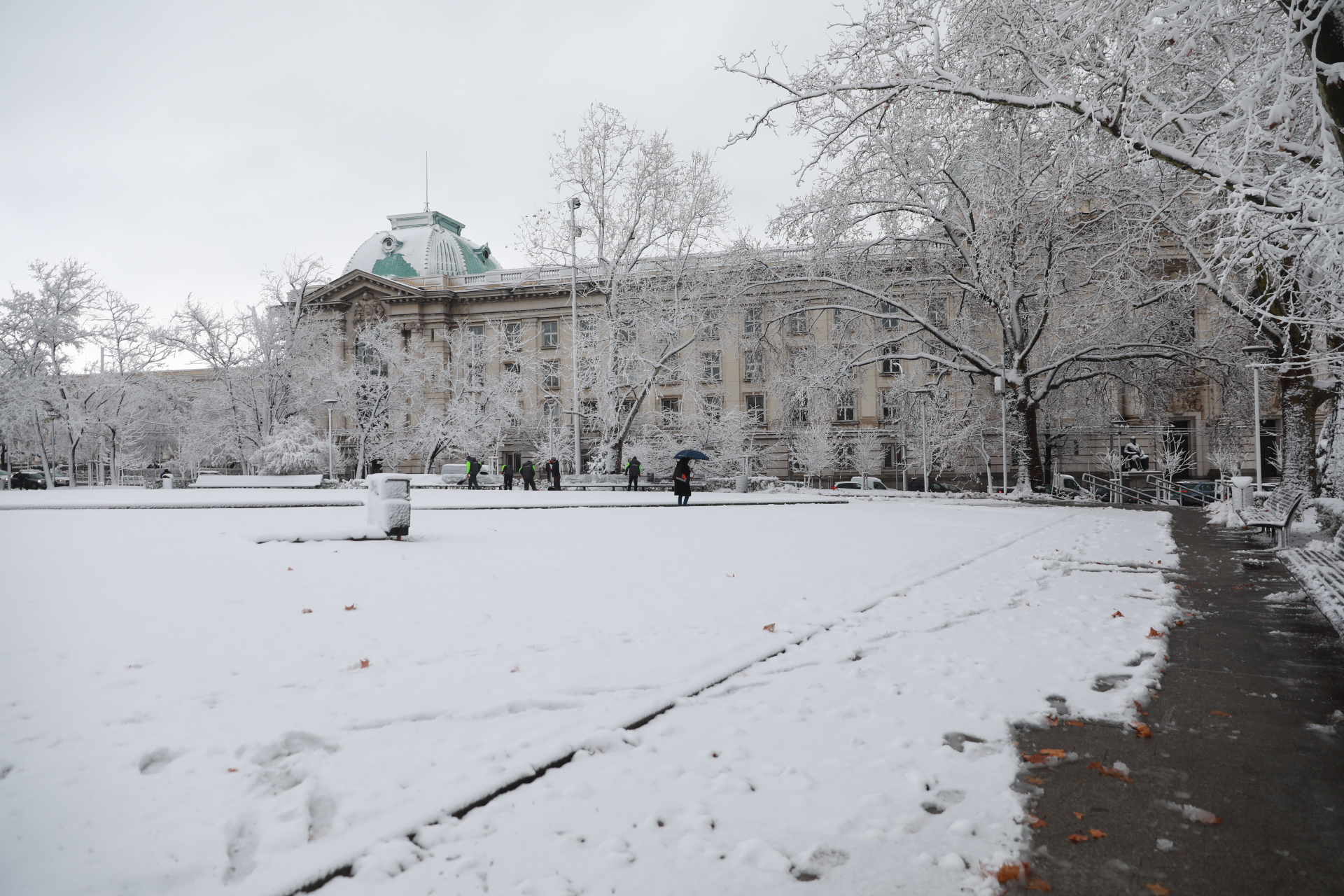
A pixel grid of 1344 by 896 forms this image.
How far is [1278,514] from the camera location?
14.8 metres

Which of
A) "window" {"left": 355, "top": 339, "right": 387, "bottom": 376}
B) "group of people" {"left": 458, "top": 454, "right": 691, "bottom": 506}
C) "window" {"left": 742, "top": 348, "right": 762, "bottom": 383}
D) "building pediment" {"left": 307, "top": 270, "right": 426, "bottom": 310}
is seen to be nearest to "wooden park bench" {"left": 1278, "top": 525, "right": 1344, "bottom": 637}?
"group of people" {"left": 458, "top": 454, "right": 691, "bottom": 506}

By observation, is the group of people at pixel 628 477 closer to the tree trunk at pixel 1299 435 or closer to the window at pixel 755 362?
the window at pixel 755 362

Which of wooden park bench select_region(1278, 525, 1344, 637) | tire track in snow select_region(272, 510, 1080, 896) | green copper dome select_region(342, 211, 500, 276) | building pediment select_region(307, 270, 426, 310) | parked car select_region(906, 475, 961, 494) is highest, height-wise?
green copper dome select_region(342, 211, 500, 276)

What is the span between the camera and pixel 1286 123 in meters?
8.90

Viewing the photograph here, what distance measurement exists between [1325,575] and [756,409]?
44.3 metres

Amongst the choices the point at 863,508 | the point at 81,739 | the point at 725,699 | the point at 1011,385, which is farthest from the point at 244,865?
the point at 1011,385

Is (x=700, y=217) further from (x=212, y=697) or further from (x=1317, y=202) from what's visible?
(x=212, y=697)

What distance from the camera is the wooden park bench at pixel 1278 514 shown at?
12156mm

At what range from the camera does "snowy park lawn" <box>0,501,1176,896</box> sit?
9.31 ft

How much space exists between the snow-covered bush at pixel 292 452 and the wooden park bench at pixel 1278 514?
3408cm

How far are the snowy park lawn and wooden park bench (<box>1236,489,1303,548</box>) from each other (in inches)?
210

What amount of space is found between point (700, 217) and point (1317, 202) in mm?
27976

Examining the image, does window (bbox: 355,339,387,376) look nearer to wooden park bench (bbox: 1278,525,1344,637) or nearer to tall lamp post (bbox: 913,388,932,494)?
tall lamp post (bbox: 913,388,932,494)

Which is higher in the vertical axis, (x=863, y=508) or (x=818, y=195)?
(x=818, y=195)
